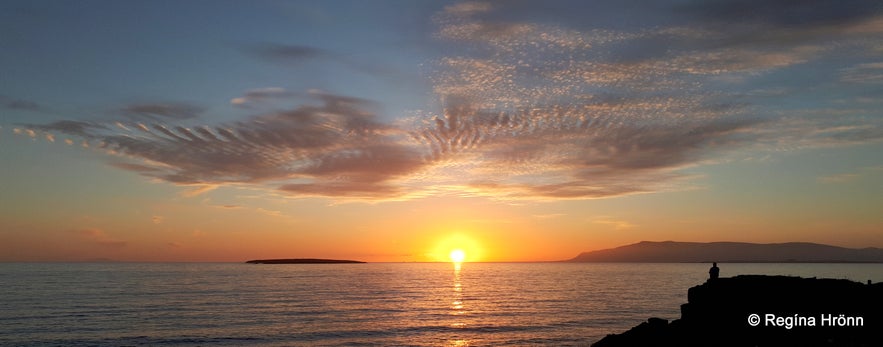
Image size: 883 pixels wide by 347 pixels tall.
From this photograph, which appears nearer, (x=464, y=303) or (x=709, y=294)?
(x=709, y=294)

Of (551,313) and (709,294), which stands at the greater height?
(709,294)

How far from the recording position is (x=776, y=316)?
115 ft

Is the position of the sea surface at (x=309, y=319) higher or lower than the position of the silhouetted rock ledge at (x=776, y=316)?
lower

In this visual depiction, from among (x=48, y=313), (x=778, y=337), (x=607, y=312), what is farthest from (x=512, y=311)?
(x=48, y=313)

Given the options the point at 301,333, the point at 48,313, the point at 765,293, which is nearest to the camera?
the point at 765,293

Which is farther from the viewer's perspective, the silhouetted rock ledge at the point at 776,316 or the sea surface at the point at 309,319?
the sea surface at the point at 309,319

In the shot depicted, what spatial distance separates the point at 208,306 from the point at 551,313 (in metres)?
45.7

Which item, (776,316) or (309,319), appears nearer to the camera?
(776,316)

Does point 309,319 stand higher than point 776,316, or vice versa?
point 776,316

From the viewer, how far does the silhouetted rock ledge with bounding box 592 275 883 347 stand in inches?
1283

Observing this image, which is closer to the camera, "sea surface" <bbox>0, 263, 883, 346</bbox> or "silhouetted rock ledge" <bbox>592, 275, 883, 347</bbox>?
"silhouetted rock ledge" <bbox>592, 275, 883, 347</bbox>

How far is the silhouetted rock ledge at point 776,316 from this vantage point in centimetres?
3259

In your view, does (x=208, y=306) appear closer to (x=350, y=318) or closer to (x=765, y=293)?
(x=350, y=318)

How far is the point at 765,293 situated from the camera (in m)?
36.8
